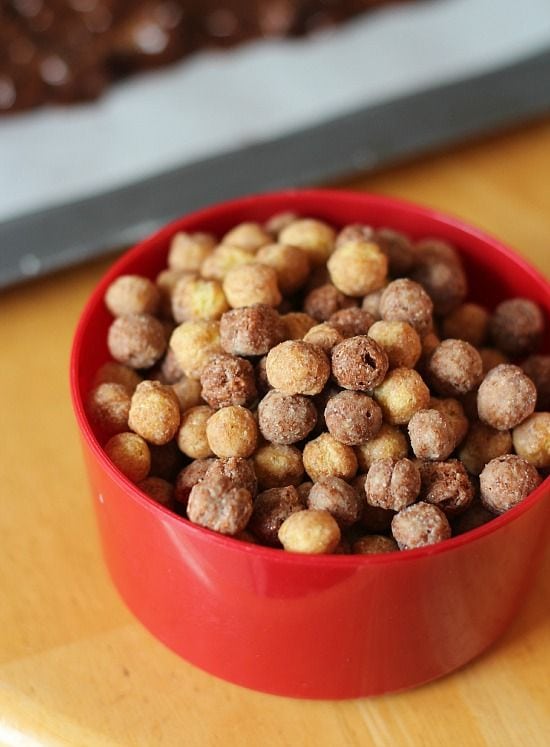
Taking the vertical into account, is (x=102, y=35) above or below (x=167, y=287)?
above

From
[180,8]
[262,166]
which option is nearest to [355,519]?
[262,166]

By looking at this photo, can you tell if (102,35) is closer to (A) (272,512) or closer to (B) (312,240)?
(B) (312,240)

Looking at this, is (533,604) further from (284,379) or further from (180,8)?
(180,8)

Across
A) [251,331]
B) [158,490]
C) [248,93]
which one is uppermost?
[248,93]

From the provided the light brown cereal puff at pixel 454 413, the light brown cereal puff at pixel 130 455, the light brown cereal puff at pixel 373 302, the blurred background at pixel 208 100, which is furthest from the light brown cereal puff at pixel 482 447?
the blurred background at pixel 208 100

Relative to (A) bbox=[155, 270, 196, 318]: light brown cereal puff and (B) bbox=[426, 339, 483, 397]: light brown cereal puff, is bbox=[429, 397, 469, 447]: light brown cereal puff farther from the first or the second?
(A) bbox=[155, 270, 196, 318]: light brown cereal puff

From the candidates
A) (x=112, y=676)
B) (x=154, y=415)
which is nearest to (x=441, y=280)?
(x=154, y=415)

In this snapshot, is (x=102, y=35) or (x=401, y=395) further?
(x=102, y=35)
